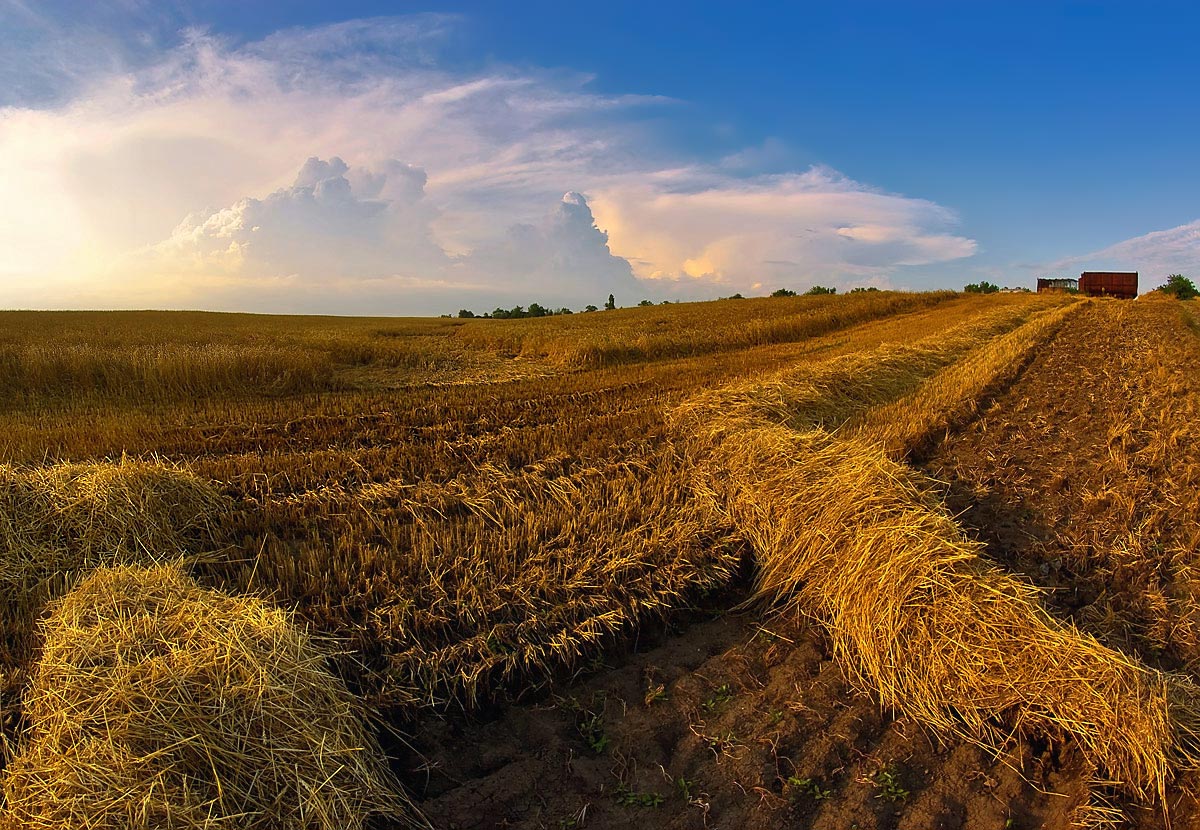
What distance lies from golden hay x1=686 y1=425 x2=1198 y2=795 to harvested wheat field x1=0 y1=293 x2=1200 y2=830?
2 centimetres

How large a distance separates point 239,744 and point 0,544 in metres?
2.95

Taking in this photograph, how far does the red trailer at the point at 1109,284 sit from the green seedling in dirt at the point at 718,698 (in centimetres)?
5082

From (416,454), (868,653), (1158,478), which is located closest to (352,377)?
(416,454)

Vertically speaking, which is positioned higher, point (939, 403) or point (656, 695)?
point (939, 403)

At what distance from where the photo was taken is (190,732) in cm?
250

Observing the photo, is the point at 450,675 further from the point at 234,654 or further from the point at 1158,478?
the point at 1158,478

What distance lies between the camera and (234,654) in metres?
2.84

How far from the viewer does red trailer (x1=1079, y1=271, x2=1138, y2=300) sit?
136 feet

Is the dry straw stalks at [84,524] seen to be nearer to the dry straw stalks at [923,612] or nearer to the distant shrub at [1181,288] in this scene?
the dry straw stalks at [923,612]

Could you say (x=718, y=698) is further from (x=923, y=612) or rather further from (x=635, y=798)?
(x=923, y=612)

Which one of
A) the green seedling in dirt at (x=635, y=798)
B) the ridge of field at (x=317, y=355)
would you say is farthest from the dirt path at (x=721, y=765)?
the ridge of field at (x=317, y=355)

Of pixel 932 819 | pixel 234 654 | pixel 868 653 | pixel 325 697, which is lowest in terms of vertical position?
pixel 932 819

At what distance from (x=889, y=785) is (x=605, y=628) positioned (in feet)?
5.55

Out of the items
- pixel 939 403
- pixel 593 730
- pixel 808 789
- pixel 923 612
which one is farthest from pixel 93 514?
pixel 939 403
